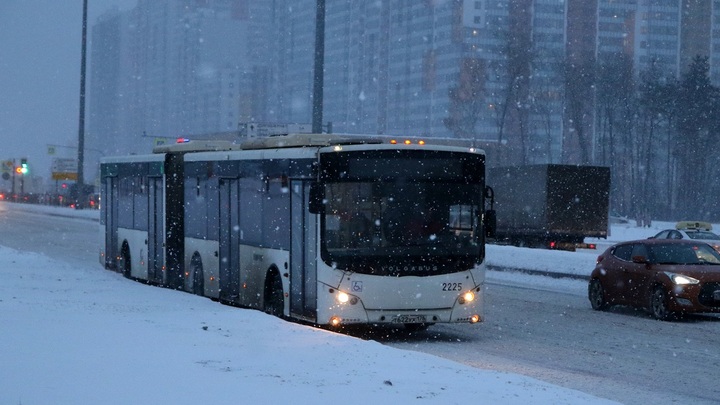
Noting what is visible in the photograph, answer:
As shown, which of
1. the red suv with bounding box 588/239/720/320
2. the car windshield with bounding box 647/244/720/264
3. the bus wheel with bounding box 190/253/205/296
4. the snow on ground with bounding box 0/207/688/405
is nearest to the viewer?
the snow on ground with bounding box 0/207/688/405

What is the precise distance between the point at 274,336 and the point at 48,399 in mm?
5154

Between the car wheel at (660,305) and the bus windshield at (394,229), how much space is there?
482 cm

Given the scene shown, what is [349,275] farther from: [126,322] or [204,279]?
[204,279]

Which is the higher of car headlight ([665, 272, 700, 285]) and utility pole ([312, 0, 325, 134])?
utility pole ([312, 0, 325, 134])

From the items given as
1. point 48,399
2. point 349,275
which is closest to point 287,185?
point 349,275

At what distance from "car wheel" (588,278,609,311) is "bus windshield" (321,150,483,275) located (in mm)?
6133

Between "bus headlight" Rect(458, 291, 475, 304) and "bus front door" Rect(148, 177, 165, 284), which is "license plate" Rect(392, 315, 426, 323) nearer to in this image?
"bus headlight" Rect(458, 291, 475, 304)

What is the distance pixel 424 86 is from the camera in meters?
196

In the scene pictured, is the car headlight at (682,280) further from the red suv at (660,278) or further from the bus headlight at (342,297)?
the bus headlight at (342,297)

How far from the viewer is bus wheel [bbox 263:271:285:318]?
1820cm

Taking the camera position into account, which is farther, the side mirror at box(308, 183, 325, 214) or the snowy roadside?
the side mirror at box(308, 183, 325, 214)

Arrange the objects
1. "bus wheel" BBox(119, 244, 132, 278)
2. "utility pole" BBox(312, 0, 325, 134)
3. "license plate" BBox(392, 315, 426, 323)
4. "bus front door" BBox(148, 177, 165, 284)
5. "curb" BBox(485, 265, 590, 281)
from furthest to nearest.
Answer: "curb" BBox(485, 265, 590, 281), "utility pole" BBox(312, 0, 325, 134), "bus wheel" BBox(119, 244, 132, 278), "bus front door" BBox(148, 177, 165, 284), "license plate" BBox(392, 315, 426, 323)

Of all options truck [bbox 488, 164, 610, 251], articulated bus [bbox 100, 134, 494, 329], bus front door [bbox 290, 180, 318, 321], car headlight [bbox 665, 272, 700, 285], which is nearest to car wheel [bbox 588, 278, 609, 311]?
car headlight [bbox 665, 272, 700, 285]

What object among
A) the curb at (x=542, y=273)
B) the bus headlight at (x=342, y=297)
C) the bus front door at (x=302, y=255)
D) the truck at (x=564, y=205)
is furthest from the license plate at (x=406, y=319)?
the truck at (x=564, y=205)
